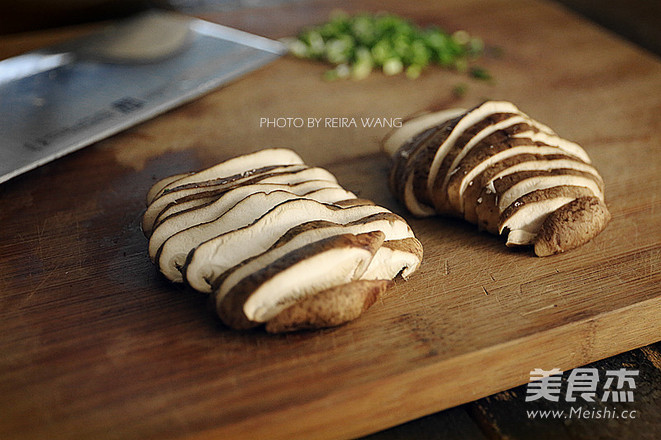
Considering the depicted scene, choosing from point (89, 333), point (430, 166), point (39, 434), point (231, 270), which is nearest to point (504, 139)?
point (430, 166)

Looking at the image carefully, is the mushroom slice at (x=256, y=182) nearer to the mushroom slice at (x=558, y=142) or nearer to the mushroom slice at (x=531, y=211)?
the mushroom slice at (x=531, y=211)

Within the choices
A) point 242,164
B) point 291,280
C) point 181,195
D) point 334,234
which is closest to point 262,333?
point 291,280

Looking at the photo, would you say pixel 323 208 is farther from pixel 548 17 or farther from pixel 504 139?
pixel 548 17

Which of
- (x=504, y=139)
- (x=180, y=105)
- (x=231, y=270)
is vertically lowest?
(x=180, y=105)

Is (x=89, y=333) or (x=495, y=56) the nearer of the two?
(x=89, y=333)

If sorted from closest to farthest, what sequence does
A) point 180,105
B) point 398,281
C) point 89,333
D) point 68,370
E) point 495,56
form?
point 68,370 < point 89,333 < point 398,281 < point 180,105 < point 495,56

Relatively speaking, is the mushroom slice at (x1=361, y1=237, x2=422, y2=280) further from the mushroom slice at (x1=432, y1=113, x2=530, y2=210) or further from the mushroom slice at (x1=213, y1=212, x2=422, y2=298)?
the mushroom slice at (x1=432, y1=113, x2=530, y2=210)

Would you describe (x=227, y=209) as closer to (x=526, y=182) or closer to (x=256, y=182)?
(x=256, y=182)
